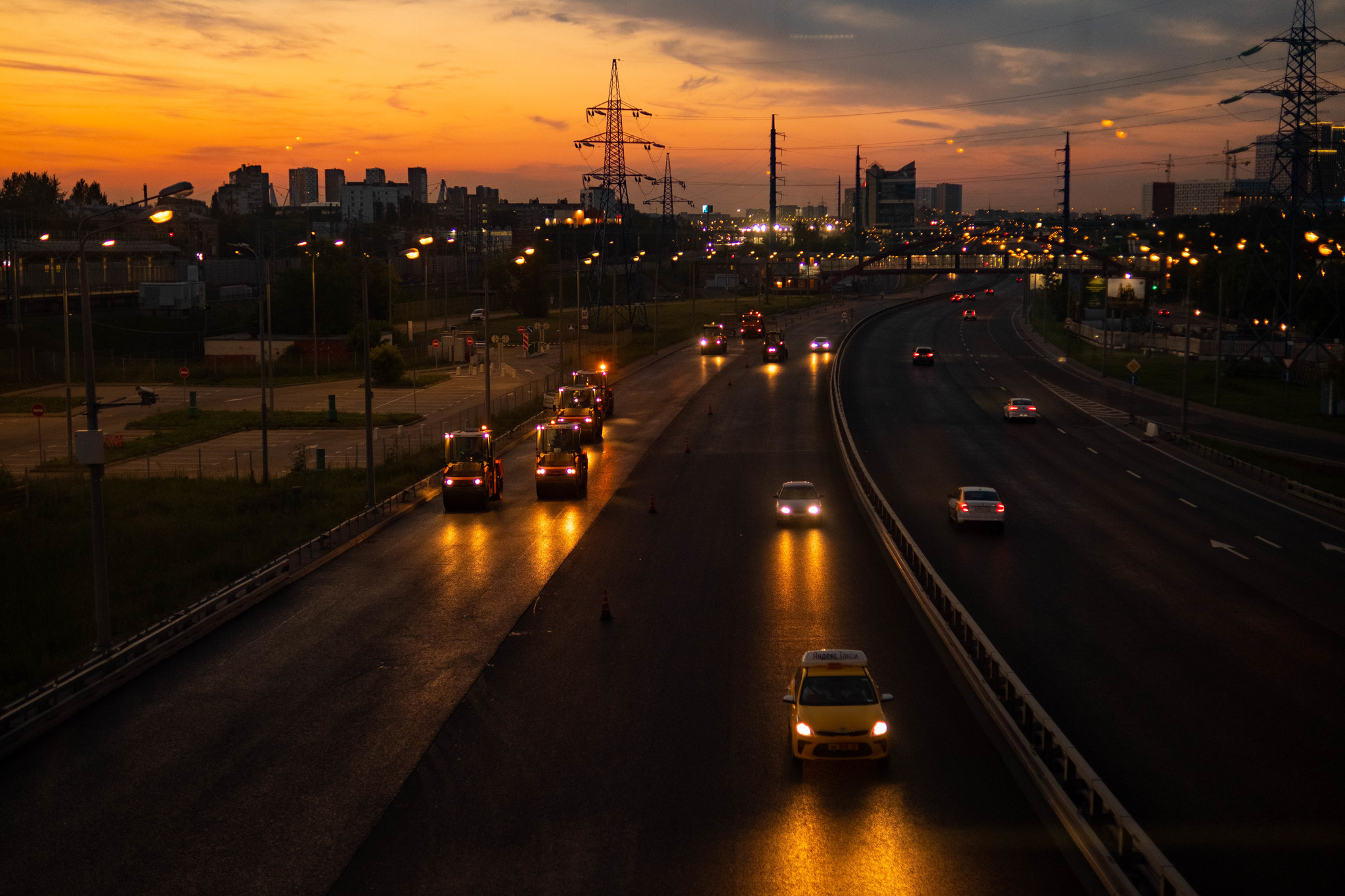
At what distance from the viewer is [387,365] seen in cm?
8300

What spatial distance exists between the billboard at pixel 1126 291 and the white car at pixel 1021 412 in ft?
302

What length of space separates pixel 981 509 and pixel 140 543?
24.8m

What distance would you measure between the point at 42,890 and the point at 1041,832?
11.9m

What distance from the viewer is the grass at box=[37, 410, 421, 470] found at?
56844 mm

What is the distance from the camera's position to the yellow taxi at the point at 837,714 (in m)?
16.2

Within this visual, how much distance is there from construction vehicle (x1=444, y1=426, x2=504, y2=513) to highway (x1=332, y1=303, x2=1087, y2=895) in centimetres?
875

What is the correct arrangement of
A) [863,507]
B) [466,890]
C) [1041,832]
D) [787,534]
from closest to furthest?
[466,890], [1041,832], [787,534], [863,507]

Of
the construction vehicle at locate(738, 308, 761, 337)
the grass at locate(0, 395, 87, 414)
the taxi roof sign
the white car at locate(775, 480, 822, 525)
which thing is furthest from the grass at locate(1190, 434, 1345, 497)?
the construction vehicle at locate(738, 308, 761, 337)

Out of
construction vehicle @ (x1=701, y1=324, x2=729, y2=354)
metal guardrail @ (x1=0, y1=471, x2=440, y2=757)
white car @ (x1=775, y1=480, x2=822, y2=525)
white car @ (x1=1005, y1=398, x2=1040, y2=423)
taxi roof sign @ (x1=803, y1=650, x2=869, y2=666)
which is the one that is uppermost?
construction vehicle @ (x1=701, y1=324, x2=729, y2=354)

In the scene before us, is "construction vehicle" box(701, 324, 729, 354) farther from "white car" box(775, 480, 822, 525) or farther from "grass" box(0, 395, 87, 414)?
"white car" box(775, 480, 822, 525)

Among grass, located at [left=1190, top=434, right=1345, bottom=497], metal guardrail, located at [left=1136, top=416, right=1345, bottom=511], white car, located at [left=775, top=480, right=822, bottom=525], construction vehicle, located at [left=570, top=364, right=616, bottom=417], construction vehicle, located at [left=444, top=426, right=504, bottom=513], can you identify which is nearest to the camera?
white car, located at [left=775, top=480, right=822, bottom=525]

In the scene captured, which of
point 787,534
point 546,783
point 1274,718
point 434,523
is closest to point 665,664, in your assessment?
point 546,783

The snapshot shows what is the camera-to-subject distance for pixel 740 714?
18.9 metres

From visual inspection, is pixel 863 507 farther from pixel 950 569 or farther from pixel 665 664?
pixel 665 664
